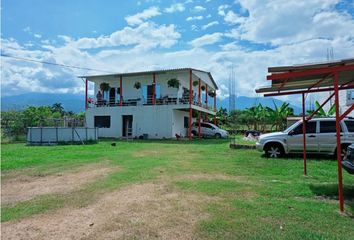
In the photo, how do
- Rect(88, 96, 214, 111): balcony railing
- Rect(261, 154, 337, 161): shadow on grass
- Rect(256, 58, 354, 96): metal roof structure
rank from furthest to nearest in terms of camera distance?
Rect(88, 96, 214, 111): balcony railing, Rect(261, 154, 337, 161): shadow on grass, Rect(256, 58, 354, 96): metal roof structure

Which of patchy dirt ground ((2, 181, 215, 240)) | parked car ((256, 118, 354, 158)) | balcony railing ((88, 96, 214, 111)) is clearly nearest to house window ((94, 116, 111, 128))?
balcony railing ((88, 96, 214, 111))

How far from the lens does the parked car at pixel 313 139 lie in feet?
38.8

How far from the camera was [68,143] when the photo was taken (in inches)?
856

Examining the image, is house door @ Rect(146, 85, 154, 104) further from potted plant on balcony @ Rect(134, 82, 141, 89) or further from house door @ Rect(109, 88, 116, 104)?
house door @ Rect(109, 88, 116, 104)

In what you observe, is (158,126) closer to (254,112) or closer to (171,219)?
(254,112)

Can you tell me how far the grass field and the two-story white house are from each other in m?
18.6

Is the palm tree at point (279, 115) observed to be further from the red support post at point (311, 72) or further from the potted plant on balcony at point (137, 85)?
the red support post at point (311, 72)

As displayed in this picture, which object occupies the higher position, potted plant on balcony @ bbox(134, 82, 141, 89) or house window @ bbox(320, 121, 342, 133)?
potted plant on balcony @ bbox(134, 82, 141, 89)

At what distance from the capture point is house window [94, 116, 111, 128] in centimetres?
3088

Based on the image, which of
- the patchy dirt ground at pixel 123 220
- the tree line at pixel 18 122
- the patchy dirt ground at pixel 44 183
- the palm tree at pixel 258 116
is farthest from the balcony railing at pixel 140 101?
the patchy dirt ground at pixel 123 220

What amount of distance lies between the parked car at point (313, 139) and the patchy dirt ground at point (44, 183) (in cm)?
702

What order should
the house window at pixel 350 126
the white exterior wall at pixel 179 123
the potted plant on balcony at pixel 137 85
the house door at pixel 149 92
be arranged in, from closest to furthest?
the house window at pixel 350 126 < the white exterior wall at pixel 179 123 < the house door at pixel 149 92 < the potted plant on balcony at pixel 137 85

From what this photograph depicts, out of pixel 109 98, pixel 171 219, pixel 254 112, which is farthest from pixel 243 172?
pixel 254 112

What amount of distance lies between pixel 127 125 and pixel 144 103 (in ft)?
9.25
